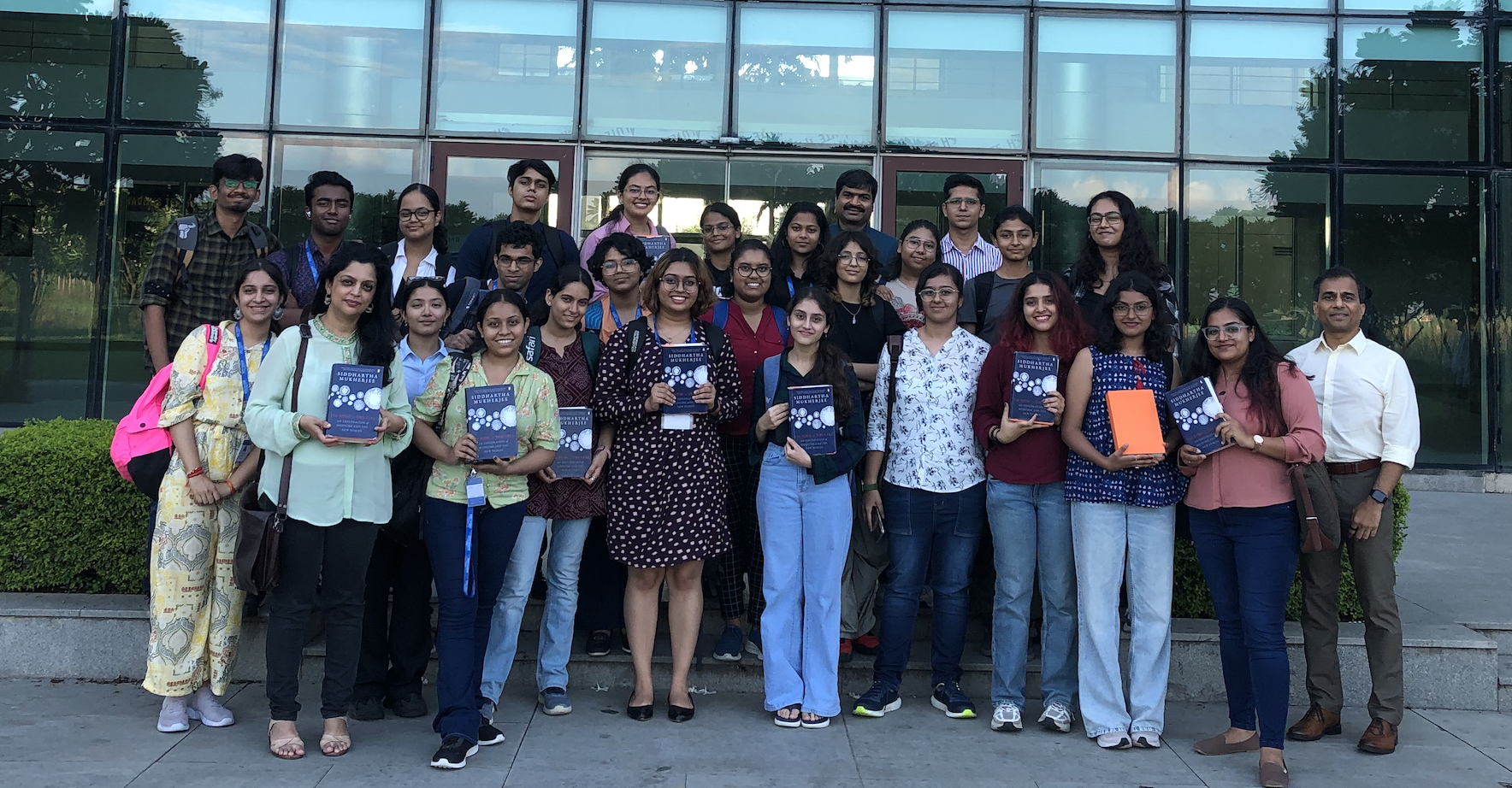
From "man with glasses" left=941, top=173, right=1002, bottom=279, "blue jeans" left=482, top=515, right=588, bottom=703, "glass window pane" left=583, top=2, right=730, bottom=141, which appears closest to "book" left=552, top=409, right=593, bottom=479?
"blue jeans" left=482, top=515, right=588, bottom=703

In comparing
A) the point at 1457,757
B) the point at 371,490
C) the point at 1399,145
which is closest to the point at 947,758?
the point at 1457,757

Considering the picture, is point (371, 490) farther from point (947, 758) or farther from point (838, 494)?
point (947, 758)

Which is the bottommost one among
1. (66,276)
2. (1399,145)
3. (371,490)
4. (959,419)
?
(371,490)

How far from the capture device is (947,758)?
447 cm

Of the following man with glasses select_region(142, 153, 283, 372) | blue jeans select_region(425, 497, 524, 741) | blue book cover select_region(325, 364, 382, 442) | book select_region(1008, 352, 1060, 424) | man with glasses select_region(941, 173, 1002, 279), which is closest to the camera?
blue book cover select_region(325, 364, 382, 442)

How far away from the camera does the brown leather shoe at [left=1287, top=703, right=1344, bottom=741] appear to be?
15.8 ft

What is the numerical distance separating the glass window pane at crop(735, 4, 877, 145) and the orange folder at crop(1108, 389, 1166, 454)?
253 inches

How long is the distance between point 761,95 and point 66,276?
6.90 metres

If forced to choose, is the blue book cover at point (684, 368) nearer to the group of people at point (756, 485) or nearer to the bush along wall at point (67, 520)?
the group of people at point (756, 485)

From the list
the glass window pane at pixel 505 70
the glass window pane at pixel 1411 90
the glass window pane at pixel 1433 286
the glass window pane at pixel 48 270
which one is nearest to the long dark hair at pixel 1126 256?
the glass window pane at pixel 505 70

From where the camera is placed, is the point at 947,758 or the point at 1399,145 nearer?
the point at 947,758

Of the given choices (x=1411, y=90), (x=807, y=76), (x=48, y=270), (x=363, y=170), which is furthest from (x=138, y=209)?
(x=1411, y=90)

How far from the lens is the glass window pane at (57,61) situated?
408 inches

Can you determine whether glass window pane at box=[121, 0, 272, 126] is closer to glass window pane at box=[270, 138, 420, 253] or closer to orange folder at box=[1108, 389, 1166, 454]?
glass window pane at box=[270, 138, 420, 253]
